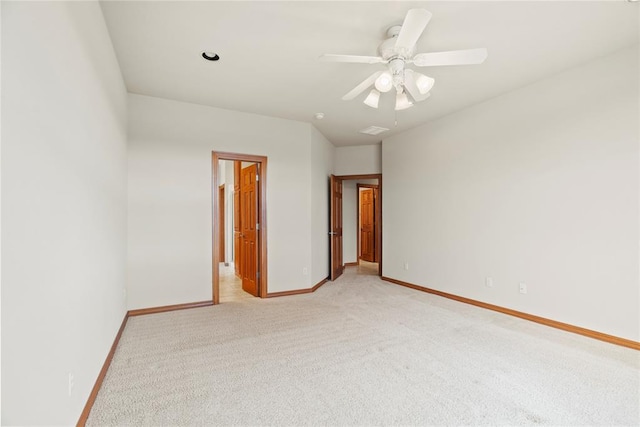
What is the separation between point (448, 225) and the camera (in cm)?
444

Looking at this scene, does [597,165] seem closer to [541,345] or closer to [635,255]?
[635,255]

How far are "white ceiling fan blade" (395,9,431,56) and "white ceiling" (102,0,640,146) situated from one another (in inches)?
10.8

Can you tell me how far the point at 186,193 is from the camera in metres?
3.93

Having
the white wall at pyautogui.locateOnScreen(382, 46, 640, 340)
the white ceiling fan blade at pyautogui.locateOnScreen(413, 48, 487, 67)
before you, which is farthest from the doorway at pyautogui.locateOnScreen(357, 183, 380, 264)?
the white ceiling fan blade at pyautogui.locateOnScreen(413, 48, 487, 67)

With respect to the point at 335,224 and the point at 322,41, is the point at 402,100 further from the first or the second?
the point at 335,224

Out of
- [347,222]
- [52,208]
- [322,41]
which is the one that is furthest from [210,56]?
[347,222]

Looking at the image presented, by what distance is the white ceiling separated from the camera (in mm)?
2164

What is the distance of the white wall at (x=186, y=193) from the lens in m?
3.67

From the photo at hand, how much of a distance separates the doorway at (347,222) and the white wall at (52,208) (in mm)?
3881

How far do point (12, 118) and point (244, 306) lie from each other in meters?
3.38

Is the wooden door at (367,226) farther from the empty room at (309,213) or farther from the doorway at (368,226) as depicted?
the empty room at (309,213)

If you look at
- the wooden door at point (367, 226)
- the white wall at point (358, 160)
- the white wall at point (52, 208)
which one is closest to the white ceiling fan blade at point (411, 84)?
the white wall at point (52, 208)

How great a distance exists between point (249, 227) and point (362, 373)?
3.11m

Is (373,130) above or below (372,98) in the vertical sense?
above
